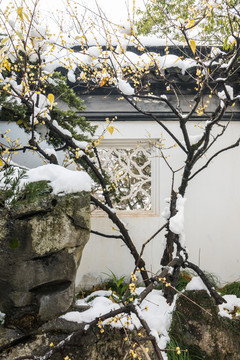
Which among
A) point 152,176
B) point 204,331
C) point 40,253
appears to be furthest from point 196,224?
point 40,253

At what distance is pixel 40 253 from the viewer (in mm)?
2400

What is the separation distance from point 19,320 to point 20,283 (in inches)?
12.4

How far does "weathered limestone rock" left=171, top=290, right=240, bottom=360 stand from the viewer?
302 cm

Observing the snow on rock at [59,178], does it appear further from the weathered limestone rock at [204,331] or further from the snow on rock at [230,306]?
the snow on rock at [230,306]

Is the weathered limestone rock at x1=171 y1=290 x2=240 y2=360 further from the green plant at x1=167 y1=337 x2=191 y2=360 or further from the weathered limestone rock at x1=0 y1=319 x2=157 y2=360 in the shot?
the weathered limestone rock at x1=0 y1=319 x2=157 y2=360

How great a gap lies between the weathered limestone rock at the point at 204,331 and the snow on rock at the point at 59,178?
1.52 meters

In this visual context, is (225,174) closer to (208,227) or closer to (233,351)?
(208,227)

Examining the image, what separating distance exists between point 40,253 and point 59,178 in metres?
0.57

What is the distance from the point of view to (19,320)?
2475 millimetres

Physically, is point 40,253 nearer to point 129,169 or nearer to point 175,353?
point 175,353

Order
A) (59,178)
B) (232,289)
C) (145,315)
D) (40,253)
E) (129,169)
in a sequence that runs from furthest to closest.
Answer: (129,169) < (232,289) < (145,315) < (59,178) < (40,253)

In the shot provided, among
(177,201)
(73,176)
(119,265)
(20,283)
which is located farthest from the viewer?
(119,265)

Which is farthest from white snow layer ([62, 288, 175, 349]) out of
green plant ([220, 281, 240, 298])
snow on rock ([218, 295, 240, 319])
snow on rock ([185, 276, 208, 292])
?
green plant ([220, 281, 240, 298])

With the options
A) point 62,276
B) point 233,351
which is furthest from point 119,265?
point 62,276
